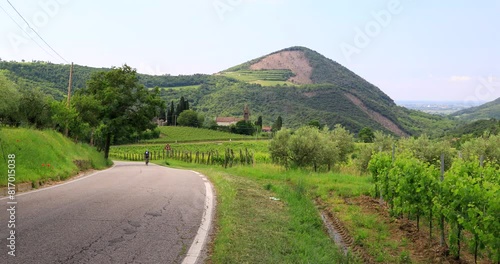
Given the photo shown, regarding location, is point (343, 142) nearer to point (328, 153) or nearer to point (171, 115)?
point (328, 153)

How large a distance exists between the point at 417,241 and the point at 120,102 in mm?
34626

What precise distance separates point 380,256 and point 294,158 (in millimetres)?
19516

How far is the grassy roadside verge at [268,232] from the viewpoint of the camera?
20.3 ft

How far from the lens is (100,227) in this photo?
6742 millimetres

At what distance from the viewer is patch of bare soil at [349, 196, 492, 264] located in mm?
7789

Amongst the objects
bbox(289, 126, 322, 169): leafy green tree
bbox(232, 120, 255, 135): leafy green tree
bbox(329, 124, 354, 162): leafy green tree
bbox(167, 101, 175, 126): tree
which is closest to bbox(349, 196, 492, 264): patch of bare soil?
bbox(289, 126, 322, 169): leafy green tree

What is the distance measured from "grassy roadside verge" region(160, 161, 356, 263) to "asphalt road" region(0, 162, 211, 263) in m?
0.61

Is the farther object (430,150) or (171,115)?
(171,115)

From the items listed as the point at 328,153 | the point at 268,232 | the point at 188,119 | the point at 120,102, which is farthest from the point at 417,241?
the point at 188,119

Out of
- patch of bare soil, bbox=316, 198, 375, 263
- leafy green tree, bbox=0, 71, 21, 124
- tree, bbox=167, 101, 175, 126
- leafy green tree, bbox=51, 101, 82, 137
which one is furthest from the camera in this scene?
tree, bbox=167, 101, 175, 126

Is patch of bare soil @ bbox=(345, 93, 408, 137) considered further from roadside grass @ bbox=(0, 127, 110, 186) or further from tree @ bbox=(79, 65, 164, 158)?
roadside grass @ bbox=(0, 127, 110, 186)

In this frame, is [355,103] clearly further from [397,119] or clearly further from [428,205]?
[428,205]

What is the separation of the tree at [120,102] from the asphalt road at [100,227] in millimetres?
28583

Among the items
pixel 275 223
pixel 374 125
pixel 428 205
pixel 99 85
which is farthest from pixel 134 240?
pixel 374 125
